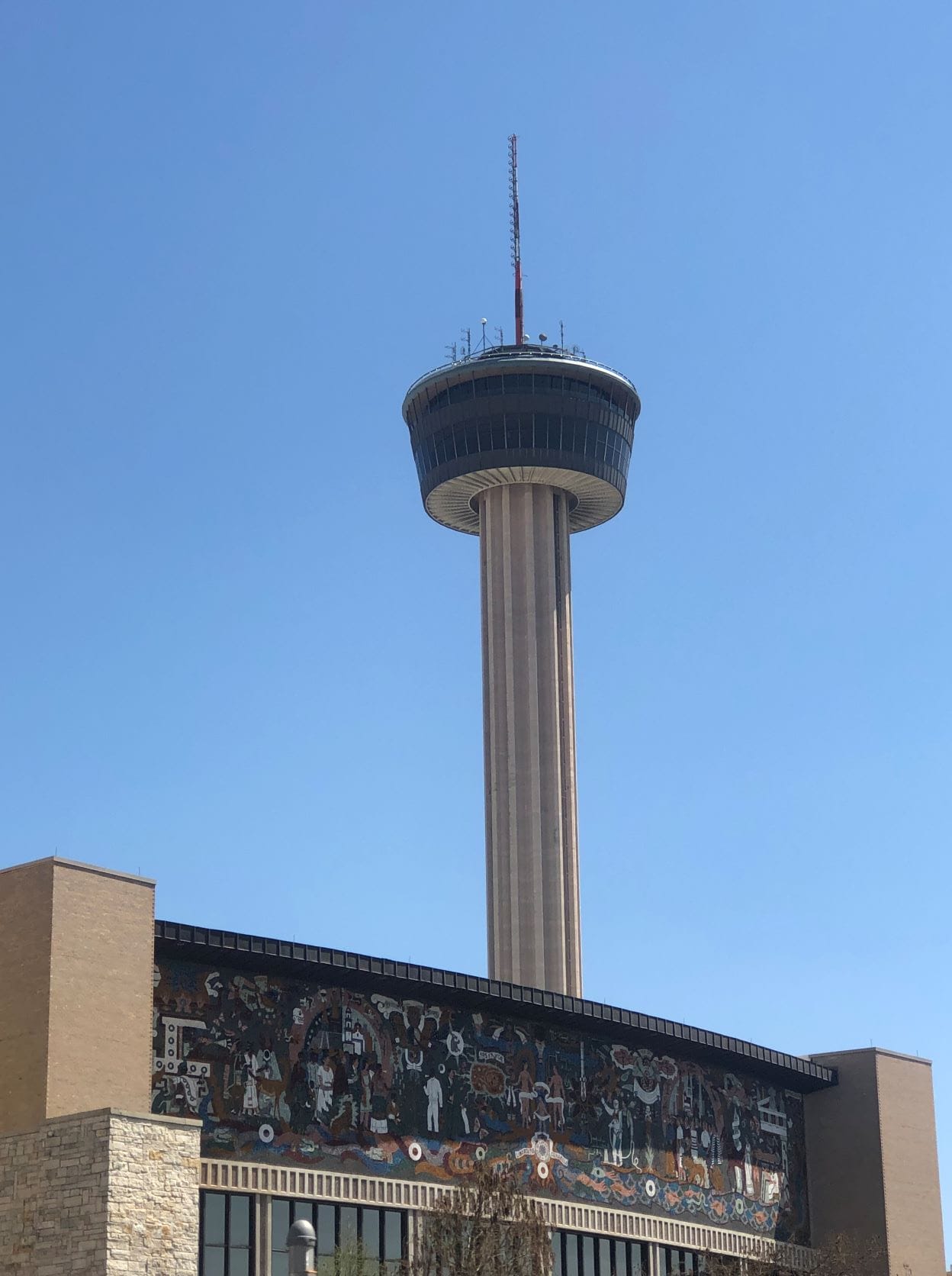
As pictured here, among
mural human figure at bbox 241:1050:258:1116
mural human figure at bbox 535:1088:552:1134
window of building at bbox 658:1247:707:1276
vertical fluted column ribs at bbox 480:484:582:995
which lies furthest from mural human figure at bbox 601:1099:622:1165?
vertical fluted column ribs at bbox 480:484:582:995

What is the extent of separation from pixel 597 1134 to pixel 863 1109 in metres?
14.2

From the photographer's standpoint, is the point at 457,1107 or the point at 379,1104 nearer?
the point at 379,1104

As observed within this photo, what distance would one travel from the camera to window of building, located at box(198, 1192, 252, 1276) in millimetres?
49431

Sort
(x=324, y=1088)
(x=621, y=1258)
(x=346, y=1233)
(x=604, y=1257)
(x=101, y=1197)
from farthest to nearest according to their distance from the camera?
(x=621, y=1258), (x=604, y=1257), (x=324, y=1088), (x=346, y=1233), (x=101, y=1197)

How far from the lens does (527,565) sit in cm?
9962

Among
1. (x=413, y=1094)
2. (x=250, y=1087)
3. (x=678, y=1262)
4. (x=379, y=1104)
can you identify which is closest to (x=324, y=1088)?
(x=379, y=1104)

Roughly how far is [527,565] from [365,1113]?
4890cm

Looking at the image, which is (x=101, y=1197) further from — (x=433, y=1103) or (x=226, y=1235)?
(x=433, y=1103)

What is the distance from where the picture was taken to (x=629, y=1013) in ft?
202

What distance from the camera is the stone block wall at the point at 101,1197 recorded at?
1688 inches

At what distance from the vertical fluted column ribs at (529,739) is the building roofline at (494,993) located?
79.6 ft

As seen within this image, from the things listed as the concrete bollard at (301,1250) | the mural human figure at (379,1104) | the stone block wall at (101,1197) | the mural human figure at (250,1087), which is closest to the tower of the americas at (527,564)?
the mural human figure at (379,1104)

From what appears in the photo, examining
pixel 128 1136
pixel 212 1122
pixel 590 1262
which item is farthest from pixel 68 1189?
pixel 590 1262

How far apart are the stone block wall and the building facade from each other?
0.17ft
